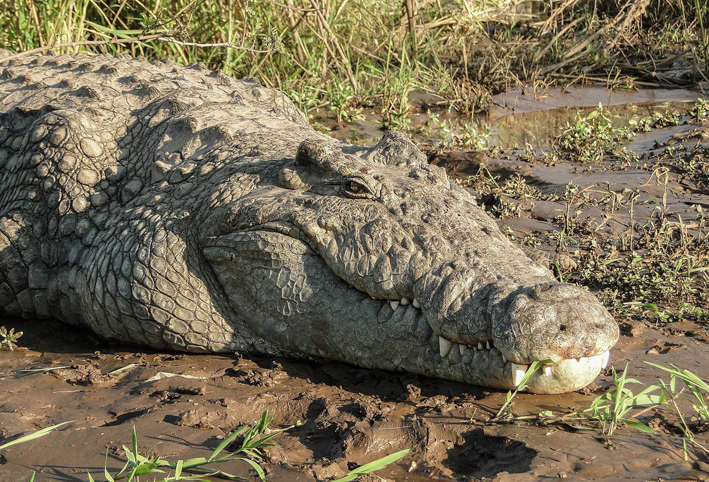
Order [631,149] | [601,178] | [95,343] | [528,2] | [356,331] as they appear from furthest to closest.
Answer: [528,2] → [631,149] → [601,178] → [95,343] → [356,331]

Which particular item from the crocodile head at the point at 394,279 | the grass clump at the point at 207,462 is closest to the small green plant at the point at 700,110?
the crocodile head at the point at 394,279

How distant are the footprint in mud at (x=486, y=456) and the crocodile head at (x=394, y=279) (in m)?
0.24

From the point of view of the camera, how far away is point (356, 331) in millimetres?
3477

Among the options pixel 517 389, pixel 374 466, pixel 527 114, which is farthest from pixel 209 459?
pixel 527 114

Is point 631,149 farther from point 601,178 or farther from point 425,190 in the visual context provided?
→ point 425,190

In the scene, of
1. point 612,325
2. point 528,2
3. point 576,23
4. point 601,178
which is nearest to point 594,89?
point 576,23

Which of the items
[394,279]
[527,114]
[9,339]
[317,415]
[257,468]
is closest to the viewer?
[257,468]

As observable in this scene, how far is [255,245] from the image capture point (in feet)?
12.2

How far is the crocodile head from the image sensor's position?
2.97 metres

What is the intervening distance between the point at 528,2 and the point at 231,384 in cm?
812

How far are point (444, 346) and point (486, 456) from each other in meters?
0.48

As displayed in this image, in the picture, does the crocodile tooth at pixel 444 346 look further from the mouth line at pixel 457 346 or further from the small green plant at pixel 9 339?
the small green plant at pixel 9 339

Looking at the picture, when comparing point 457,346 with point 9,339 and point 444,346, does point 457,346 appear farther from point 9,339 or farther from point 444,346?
point 9,339

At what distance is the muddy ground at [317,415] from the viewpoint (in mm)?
2779
